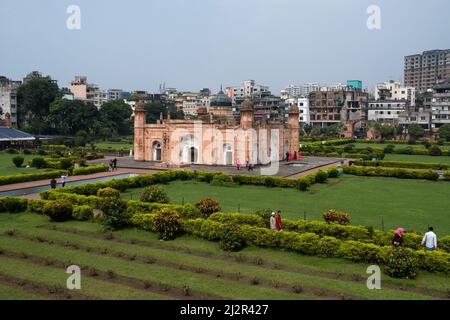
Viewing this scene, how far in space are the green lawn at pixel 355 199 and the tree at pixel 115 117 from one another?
179ft

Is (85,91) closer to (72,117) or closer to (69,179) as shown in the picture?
(72,117)

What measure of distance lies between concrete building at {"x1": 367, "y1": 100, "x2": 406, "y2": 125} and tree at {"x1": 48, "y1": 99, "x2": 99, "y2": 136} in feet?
198

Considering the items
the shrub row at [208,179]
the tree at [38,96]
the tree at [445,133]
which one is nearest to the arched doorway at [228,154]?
the shrub row at [208,179]

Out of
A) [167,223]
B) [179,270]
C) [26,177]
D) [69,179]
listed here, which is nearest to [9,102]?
[26,177]

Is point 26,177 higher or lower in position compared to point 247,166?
lower

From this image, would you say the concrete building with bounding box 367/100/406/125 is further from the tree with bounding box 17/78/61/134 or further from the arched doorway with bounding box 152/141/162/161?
the arched doorway with bounding box 152/141/162/161

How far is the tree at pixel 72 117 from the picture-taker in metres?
76.2

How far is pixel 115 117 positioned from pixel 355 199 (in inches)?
2682

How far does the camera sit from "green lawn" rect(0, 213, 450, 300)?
1237 cm

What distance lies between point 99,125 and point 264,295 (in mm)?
71012

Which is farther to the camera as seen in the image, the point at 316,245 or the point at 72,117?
the point at 72,117

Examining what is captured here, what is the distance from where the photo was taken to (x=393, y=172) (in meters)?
36.8
